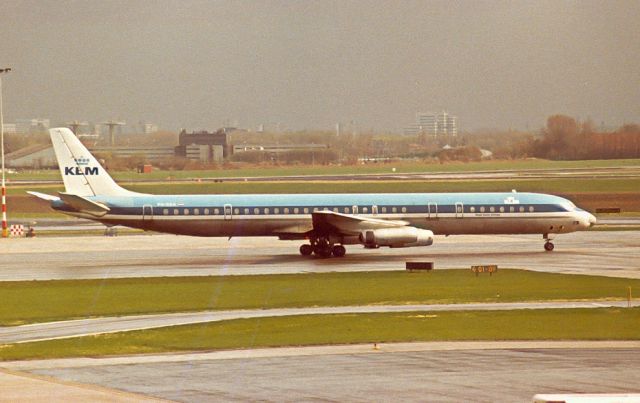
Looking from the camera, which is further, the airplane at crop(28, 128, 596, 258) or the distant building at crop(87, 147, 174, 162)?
the distant building at crop(87, 147, 174, 162)

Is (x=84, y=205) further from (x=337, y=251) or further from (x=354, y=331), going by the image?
(x=354, y=331)

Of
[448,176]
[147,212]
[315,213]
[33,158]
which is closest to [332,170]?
[448,176]

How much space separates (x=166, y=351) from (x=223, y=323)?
5.54 metres

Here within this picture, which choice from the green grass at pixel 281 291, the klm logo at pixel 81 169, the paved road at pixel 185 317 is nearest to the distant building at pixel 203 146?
the klm logo at pixel 81 169

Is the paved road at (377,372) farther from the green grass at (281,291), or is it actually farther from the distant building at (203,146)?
the distant building at (203,146)

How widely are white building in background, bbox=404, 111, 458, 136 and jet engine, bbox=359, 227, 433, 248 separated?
11457cm

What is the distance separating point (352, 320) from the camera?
36.2 m

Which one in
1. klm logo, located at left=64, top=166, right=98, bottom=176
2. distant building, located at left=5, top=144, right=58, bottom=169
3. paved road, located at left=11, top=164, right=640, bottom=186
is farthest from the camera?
distant building, located at left=5, top=144, right=58, bottom=169

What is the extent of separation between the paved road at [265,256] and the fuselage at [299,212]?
163 centimetres

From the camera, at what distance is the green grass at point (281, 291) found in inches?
1607

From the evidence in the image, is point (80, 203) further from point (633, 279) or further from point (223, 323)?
point (633, 279)

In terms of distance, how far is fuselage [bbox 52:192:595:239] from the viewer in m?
59.0

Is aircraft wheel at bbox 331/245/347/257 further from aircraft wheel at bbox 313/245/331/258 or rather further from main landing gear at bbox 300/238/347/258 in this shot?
aircraft wheel at bbox 313/245/331/258

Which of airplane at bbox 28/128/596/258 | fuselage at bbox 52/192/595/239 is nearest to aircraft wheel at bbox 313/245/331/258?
airplane at bbox 28/128/596/258
